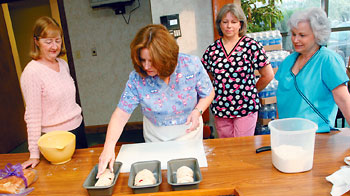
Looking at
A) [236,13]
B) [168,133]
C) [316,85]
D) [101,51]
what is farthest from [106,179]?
[101,51]

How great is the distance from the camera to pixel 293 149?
121cm

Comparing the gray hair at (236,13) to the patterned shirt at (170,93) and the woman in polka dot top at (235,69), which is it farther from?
the patterned shirt at (170,93)

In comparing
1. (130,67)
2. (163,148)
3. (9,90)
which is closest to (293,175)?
(163,148)

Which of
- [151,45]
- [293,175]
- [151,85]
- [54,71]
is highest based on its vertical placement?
[151,45]

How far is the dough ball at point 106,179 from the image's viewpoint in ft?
3.84

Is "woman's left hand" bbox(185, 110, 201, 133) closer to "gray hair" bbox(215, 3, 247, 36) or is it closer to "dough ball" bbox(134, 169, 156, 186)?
"dough ball" bbox(134, 169, 156, 186)

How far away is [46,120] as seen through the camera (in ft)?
5.67

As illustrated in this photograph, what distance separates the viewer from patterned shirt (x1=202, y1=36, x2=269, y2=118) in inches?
81.0

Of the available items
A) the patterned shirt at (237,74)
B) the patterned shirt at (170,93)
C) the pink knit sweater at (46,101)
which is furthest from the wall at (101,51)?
the patterned shirt at (170,93)

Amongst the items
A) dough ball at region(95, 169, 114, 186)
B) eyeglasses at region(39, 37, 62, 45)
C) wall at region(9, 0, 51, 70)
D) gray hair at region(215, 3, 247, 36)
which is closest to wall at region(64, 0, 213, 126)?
wall at region(9, 0, 51, 70)

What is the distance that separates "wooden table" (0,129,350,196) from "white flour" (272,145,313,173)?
3 cm

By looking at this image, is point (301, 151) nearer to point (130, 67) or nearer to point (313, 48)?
point (313, 48)

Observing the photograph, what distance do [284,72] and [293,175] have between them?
774mm

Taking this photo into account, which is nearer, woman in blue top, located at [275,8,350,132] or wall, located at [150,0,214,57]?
woman in blue top, located at [275,8,350,132]
